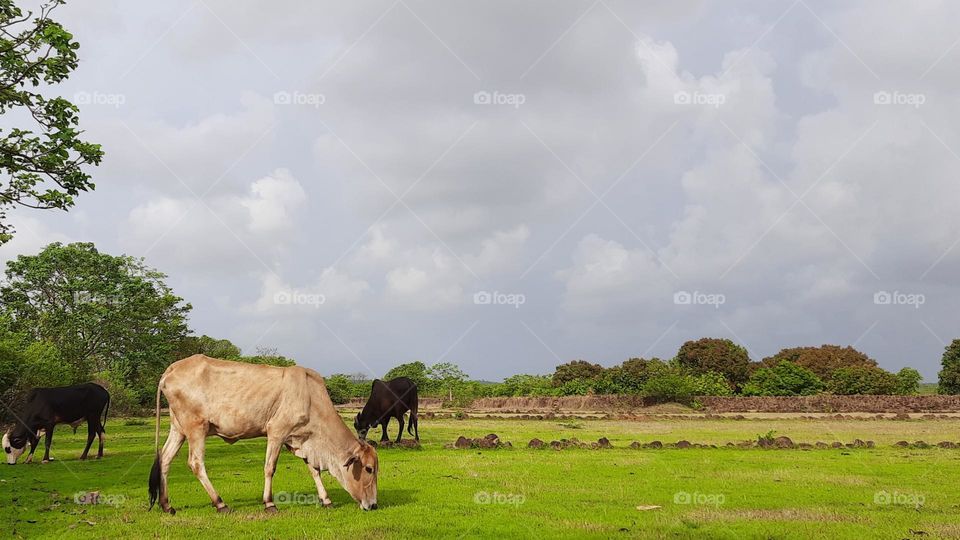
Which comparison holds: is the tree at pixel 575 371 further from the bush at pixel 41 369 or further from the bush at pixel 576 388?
the bush at pixel 41 369

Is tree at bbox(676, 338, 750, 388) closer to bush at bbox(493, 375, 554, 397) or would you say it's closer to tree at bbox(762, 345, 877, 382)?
tree at bbox(762, 345, 877, 382)

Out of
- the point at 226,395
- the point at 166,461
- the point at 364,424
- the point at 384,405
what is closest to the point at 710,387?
the point at 384,405

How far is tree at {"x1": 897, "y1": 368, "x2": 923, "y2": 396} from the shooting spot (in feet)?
272

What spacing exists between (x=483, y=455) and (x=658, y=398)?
53.6 meters

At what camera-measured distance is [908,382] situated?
8900 cm

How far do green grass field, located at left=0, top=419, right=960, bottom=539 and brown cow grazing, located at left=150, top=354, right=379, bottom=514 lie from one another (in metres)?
0.69

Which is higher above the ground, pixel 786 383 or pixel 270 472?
pixel 786 383

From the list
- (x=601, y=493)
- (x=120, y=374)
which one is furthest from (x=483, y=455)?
(x=120, y=374)

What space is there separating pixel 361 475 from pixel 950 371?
105438mm

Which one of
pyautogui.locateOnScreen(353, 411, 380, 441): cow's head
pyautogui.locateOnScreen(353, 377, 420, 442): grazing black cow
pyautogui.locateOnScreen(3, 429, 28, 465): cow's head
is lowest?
pyautogui.locateOnScreen(3, 429, 28, 465): cow's head

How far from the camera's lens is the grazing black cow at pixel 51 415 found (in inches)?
906

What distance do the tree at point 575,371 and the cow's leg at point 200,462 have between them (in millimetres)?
89700

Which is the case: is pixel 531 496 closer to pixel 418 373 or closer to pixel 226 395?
pixel 226 395

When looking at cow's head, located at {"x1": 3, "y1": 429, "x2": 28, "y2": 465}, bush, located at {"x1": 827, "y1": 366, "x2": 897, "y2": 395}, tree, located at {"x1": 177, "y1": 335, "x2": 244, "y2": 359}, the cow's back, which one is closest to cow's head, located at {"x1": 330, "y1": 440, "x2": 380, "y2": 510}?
the cow's back
